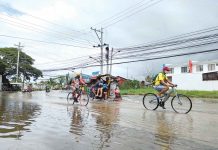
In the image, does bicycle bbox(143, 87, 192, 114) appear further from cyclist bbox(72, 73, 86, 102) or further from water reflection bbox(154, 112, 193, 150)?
cyclist bbox(72, 73, 86, 102)

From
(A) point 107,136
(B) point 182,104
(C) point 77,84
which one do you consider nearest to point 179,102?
(B) point 182,104

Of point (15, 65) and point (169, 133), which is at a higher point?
point (15, 65)

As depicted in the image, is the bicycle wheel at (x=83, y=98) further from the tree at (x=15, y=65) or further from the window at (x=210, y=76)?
the tree at (x=15, y=65)

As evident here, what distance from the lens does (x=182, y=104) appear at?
12422mm

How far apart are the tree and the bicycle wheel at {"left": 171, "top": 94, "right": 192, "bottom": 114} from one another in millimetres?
67630

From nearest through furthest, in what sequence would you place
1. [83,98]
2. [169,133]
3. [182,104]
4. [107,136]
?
[107,136] → [169,133] → [182,104] → [83,98]

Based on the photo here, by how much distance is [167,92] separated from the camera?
43.9 feet

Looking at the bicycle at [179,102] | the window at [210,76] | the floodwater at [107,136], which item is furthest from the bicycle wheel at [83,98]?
the window at [210,76]

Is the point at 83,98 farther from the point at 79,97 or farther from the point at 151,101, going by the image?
the point at 151,101

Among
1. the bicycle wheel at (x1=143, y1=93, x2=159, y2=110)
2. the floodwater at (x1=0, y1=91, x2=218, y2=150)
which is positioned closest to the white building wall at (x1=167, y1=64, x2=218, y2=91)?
the bicycle wheel at (x1=143, y1=93, x2=159, y2=110)

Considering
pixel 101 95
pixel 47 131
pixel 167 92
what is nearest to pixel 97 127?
pixel 47 131

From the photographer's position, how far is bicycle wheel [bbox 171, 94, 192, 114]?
40.5 feet

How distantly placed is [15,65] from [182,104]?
7115 cm

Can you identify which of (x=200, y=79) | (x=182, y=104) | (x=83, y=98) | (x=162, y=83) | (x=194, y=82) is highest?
(x=200, y=79)
